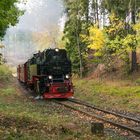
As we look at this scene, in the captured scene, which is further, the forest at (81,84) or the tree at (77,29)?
the tree at (77,29)

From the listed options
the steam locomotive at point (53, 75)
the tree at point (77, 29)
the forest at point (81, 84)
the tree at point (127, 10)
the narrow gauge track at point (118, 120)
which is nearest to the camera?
the forest at point (81, 84)

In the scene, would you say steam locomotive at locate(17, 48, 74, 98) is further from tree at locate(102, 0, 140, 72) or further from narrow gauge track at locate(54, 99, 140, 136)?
tree at locate(102, 0, 140, 72)

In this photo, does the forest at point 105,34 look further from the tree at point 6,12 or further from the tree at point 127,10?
the tree at point 6,12

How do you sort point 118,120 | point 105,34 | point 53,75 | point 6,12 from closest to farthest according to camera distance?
point 118,120, point 6,12, point 53,75, point 105,34

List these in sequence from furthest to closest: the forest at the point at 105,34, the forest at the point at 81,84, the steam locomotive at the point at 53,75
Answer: the forest at the point at 105,34, the steam locomotive at the point at 53,75, the forest at the point at 81,84

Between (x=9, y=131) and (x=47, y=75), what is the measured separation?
55.7 ft

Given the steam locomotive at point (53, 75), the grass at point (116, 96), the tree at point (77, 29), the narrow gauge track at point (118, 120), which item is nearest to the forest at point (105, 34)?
the tree at point (77, 29)

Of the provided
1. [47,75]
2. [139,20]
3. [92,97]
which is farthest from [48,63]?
[139,20]

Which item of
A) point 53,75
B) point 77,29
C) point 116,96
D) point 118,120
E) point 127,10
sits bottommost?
point 118,120

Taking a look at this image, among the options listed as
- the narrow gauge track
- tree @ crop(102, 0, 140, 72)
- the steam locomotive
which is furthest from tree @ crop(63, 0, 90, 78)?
the narrow gauge track

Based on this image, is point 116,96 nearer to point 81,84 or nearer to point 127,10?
point 127,10

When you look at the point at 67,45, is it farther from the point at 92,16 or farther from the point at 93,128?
the point at 93,128

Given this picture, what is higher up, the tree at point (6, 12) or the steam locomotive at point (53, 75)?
the tree at point (6, 12)

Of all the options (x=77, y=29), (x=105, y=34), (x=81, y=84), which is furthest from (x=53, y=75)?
(x=77, y=29)
